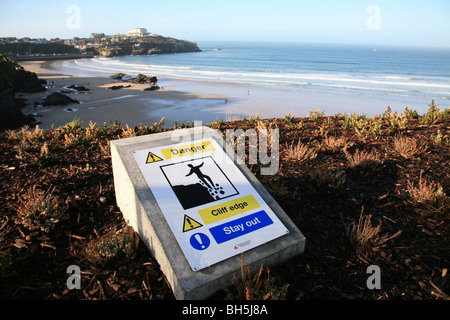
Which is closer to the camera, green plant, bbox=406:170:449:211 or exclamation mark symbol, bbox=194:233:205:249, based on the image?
exclamation mark symbol, bbox=194:233:205:249

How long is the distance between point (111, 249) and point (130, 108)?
19314mm

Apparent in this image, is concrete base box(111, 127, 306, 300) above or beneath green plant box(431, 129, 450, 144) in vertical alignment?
beneath

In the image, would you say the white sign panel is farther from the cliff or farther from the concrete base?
the cliff

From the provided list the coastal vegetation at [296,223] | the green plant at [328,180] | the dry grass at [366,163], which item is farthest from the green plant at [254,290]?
the dry grass at [366,163]

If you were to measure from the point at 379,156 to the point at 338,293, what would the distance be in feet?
13.0

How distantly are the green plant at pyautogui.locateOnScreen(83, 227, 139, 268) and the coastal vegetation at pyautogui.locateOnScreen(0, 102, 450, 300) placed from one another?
13 millimetres

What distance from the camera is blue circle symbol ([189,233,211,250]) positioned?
10.5ft

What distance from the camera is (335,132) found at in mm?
7758

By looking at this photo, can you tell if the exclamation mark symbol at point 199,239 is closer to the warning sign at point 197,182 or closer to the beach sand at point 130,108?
the warning sign at point 197,182

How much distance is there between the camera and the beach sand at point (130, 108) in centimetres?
1770

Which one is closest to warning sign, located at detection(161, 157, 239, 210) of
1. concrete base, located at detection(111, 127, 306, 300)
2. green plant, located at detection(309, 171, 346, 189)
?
concrete base, located at detection(111, 127, 306, 300)

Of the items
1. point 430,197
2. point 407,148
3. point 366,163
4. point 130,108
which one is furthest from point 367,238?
point 130,108
